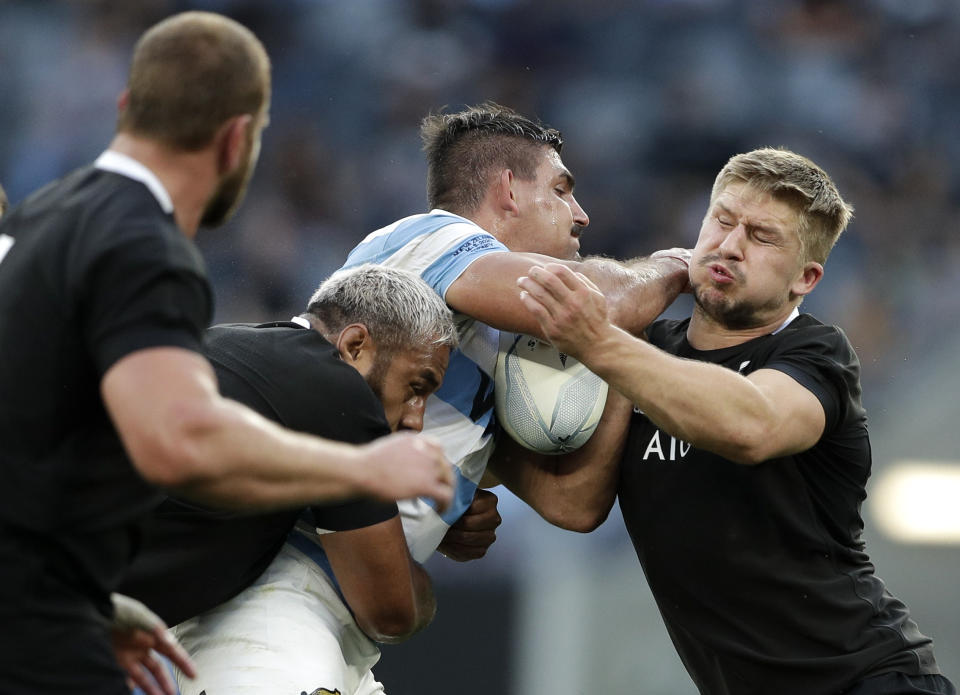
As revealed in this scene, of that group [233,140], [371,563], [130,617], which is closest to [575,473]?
[371,563]

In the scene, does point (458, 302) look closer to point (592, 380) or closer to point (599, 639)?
point (592, 380)

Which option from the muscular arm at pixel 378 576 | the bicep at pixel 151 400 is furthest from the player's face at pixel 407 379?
the bicep at pixel 151 400

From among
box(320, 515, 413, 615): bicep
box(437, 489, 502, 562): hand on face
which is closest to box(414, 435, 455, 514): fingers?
box(320, 515, 413, 615): bicep

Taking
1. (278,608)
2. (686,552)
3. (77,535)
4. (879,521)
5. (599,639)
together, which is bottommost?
(599,639)

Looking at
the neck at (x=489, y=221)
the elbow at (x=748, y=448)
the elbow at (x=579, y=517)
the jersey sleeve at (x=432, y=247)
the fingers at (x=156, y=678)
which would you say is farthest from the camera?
the neck at (x=489, y=221)

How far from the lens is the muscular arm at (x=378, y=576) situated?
387 centimetres

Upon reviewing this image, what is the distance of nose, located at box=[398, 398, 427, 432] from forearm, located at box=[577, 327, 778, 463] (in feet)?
2.32

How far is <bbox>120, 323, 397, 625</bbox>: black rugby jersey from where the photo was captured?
12.2 feet

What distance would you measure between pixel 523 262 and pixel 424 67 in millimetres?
6713

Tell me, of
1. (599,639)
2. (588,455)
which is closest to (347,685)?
(588,455)

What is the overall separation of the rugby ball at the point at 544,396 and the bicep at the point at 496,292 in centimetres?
27

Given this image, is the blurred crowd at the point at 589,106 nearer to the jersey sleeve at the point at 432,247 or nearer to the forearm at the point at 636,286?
the jersey sleeve at the point at 432,247

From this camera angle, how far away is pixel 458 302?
13.8ft

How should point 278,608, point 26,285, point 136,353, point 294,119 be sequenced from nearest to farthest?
point 136,353 → point 26,285 → point 278,608 → point 294,119
